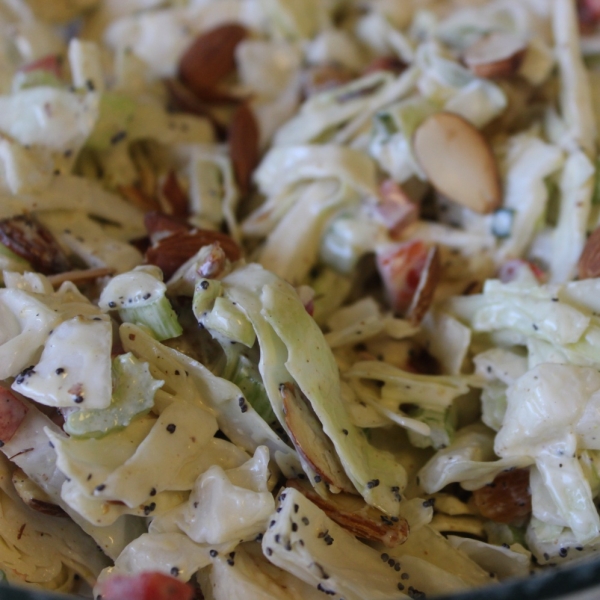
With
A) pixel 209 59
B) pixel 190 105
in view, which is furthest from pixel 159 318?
pixel 209 59

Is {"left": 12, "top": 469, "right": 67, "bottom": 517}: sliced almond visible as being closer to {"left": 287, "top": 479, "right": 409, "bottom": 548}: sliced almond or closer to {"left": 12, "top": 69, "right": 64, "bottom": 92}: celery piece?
{"left": 287, "top": 479, "right": 409, "bottom": 548}: sliced almond

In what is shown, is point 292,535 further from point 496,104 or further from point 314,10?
point 314,10

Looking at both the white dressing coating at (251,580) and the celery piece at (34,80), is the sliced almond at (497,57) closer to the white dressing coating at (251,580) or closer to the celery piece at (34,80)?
the celery piece at (34,80)

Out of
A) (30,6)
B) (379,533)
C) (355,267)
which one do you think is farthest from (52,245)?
(30,6)

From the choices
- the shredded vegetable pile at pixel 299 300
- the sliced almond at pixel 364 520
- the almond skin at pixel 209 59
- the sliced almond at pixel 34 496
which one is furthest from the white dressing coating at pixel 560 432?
the almond skin at pixel 209 59

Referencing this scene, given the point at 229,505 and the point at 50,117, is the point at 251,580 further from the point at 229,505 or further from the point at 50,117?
the point at 50,117

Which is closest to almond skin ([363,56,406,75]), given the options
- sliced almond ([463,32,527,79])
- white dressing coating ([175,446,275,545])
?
sliced almond ([463,32,527,79])
